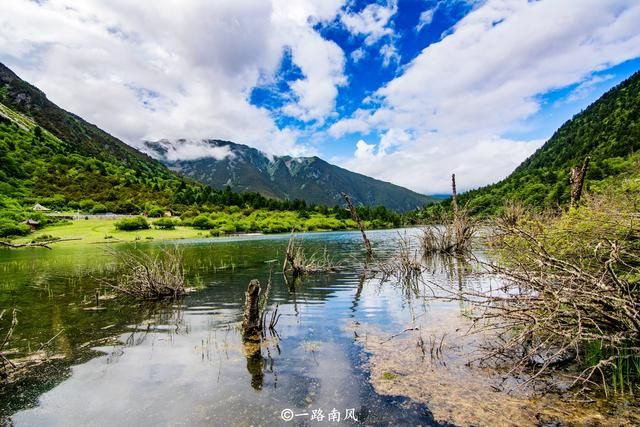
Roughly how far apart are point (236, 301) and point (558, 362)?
1464cm

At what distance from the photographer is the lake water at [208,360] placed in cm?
780

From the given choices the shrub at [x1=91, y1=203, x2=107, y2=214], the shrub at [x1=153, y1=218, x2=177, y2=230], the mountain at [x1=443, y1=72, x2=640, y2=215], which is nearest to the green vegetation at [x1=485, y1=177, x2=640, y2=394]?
the mountain at [x1=443, y1=72, x2=640, y2=215]

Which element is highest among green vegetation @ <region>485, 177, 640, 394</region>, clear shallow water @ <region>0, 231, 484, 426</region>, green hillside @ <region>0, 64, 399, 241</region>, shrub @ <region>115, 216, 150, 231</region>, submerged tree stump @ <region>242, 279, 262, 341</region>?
green hillside @ <region>0, 64, 399, 241</region>

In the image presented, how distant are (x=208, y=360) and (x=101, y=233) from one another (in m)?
75.3

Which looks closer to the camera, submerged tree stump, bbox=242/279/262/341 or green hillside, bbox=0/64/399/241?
submerged tree stump, bbox=242/279/262/341

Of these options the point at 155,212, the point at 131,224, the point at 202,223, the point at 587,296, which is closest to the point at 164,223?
the point at 131,224

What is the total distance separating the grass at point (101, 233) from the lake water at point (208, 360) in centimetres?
5440

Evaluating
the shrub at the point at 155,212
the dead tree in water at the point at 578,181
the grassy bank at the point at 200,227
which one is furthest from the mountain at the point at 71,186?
the dead tree in water at the point at 578,181

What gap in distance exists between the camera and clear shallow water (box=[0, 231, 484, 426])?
7.84 metres

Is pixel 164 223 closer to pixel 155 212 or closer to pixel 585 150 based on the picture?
pixel 155 212

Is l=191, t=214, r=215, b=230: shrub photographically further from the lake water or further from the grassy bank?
the lake water

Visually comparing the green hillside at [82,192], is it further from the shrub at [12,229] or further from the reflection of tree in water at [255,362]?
the reflection of tree in water at [255,362]

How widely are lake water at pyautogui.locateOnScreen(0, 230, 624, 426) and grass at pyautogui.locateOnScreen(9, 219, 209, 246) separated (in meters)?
54.4

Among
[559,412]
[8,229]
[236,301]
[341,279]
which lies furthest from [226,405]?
[8,229]
